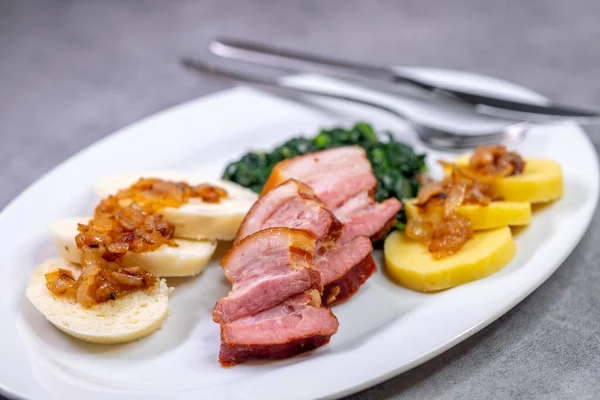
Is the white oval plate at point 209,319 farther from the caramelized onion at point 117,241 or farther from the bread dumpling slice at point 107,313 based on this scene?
the caramelized onion at point 117,241

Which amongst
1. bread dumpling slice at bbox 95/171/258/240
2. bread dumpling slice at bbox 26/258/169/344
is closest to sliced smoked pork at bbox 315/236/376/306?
bread dumpling slice at bbox 95/171/258/240

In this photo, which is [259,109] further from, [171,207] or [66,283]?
[66,283]

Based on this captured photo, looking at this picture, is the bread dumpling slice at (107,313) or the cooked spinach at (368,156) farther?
the cooked spinach at (368,156)

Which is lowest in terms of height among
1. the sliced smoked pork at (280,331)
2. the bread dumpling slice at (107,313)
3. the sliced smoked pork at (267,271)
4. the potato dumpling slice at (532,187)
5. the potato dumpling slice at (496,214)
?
the bread dumpling slice at (107,313)

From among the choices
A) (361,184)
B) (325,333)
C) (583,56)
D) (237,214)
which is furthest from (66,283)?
(583,56)

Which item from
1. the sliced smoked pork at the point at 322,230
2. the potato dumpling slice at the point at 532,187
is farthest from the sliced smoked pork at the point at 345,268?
the potato dumpling slice at the point at 532,187

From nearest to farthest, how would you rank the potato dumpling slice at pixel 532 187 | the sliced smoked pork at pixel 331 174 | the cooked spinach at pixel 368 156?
1. the sliced smoked pork at pixel 331 174
2. the potato dumpling slice at pixel 532 187
3. the cooked spinach at pixel 368 156

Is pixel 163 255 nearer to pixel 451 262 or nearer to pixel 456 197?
pixel 451 262
